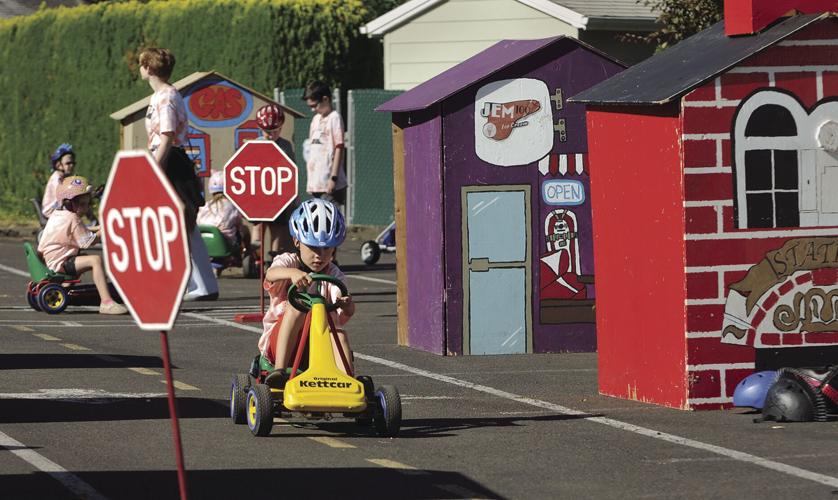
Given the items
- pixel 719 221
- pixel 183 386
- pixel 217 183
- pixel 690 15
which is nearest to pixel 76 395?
pixel 183 386

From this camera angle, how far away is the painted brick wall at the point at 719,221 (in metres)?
11.5

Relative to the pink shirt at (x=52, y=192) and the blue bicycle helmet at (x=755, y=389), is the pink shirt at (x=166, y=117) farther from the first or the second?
the blue bicycle helmet at (x=755, y=389)

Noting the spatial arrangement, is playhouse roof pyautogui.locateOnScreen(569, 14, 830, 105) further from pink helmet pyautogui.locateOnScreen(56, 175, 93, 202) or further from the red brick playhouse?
pink helmet pyautogui.locateOnScreen(56, 175, 93, 202)

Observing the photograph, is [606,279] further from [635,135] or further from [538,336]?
[538,336]

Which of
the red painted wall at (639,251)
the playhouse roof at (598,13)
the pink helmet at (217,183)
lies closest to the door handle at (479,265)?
the red painted wall at (639,251)

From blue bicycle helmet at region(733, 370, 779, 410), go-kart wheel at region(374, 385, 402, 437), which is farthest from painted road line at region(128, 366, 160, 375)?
blue bicycle helmet at region(733, 370, 779, 410)

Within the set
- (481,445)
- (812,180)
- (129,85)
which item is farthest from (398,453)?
(129,85)

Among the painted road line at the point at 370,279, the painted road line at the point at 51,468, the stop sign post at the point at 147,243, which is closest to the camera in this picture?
the stop sign post at the point at 147,243

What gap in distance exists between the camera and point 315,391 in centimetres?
1037

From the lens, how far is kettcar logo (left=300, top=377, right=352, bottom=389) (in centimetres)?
1040

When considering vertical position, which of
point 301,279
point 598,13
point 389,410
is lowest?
point 389,410

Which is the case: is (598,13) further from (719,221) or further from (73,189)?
(719,221)

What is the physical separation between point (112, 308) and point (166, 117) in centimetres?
224

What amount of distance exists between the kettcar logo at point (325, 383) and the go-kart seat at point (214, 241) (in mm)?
12540
